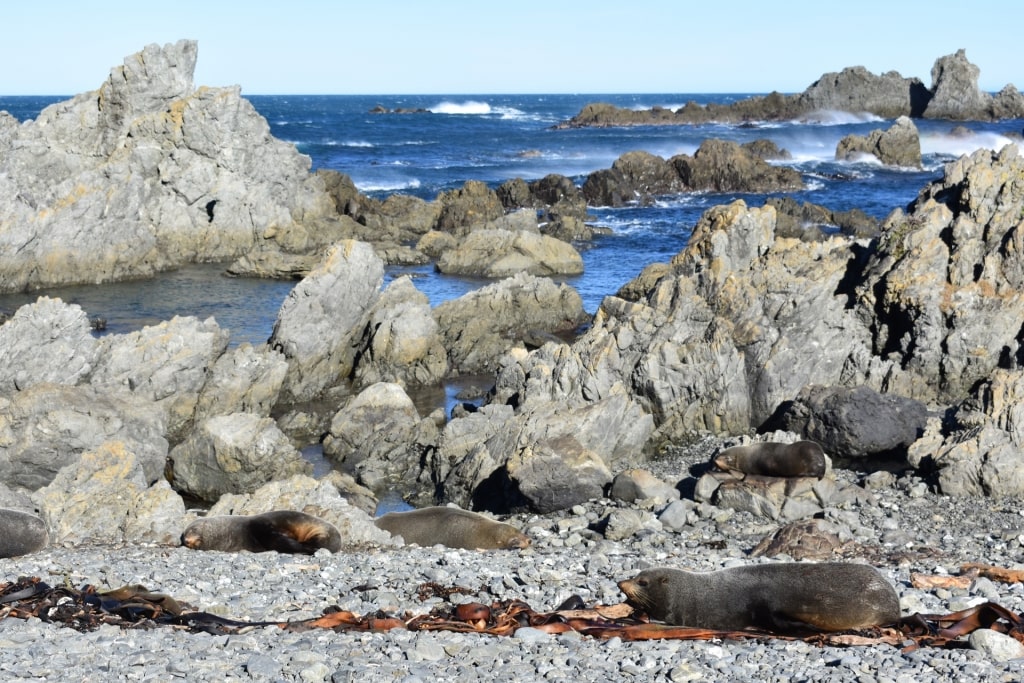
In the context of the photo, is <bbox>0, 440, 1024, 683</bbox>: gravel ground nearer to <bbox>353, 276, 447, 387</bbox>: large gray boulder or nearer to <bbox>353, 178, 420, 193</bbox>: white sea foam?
<bbox>353, 276, 447, 387</bbox>: large gray boulder

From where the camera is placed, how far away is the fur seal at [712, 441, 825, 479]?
15988 mm

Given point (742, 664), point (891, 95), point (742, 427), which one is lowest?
point (742, 427)

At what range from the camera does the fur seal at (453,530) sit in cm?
1436

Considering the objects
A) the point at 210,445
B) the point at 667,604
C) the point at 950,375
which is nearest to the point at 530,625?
the point at 667,604

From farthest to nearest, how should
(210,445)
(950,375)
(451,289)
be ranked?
1. (451,289)
2. (950,375)
3. (210,445)

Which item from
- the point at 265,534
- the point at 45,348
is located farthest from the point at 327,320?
the point at 265,534

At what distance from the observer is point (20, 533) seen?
12.6m

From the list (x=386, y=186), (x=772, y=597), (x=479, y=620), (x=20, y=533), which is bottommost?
(x=20, y=533)

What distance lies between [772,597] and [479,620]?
8.13 ft

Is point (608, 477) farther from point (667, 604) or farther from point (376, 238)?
point (376, 238)

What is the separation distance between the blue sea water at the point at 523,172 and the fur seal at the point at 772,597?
66.0 ft

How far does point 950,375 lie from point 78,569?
15.6m

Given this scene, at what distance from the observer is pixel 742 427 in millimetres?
20297

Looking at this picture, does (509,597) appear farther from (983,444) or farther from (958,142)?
(958,142)
